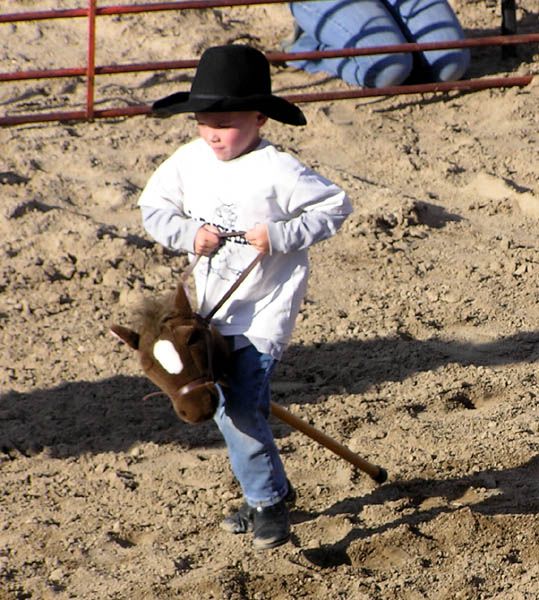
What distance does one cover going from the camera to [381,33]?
275 inches

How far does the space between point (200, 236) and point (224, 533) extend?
3.19ft

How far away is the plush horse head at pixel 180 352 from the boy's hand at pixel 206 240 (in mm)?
110

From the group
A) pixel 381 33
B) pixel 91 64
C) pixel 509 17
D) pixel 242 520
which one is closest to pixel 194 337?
pixel 242 520

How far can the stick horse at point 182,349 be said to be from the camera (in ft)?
10.4

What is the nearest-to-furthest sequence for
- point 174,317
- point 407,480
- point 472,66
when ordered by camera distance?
1. point 174,317
2. point 407,480
3. point 472,66

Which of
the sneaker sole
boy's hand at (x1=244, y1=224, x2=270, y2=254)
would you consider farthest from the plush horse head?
the sneaker sole

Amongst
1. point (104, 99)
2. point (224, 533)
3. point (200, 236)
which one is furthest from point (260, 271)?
point (104, 99)

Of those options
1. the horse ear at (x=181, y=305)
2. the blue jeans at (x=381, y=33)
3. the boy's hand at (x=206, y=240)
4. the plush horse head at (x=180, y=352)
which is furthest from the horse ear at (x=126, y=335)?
the blue jeans at (x=381, y=33)

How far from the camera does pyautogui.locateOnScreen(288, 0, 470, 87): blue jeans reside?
6.95 meters

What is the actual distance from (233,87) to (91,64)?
131 inches

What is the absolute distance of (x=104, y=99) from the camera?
6.82m

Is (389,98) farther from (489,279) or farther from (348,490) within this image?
(348,490)

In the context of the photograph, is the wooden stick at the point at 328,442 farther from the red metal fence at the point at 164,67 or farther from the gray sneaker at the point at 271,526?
the red metal fence at the point at 164,67

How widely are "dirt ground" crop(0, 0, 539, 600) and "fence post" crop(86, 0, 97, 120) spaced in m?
0.10
